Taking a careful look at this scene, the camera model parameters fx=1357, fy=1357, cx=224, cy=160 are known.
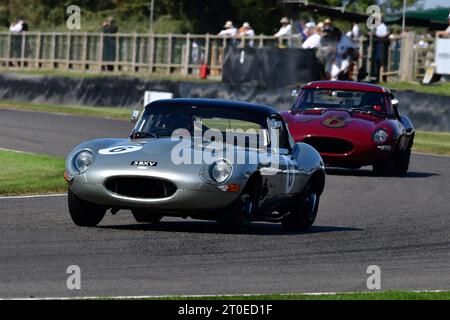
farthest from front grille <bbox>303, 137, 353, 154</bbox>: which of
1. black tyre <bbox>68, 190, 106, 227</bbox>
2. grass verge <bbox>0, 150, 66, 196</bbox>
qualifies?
black tyre <bbox>68, 190, 106, 227</bbox>

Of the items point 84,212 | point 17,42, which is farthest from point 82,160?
point 17,42

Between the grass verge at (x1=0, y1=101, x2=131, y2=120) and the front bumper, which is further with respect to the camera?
the grass verge at (x1=0, y1=101, x2=131, y2=120)

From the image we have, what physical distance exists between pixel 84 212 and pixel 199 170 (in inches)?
45.0

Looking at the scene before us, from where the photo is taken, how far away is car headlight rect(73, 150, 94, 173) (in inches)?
456

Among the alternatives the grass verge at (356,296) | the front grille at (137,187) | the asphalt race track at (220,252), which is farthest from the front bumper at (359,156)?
the grass verge at (356,296)

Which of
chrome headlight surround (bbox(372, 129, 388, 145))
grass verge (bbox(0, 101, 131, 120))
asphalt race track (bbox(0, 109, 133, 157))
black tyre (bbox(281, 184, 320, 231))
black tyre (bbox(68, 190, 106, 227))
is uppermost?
black tyre (bbox(68, 190, 106, 227))

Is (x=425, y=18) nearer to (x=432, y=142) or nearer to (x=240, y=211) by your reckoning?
(x=432, y=142)

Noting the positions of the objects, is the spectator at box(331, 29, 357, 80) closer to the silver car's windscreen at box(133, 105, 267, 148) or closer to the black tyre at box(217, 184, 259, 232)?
the silver car's windscreen at box(133, 105, 267, 148)

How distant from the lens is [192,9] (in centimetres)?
5159

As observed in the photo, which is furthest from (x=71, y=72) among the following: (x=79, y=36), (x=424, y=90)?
(x=424, y=90)

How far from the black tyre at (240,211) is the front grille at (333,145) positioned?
7371 mm

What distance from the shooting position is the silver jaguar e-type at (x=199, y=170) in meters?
11.4

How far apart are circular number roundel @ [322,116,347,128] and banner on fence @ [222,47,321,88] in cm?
1087
